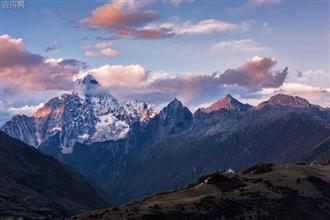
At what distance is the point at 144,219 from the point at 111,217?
1049 cm

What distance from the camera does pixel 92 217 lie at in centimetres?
19725

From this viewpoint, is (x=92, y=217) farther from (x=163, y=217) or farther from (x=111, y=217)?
(x=163, y=217)

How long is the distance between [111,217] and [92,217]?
21.6ft

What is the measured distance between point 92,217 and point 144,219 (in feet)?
55.4

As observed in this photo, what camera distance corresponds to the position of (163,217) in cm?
19950

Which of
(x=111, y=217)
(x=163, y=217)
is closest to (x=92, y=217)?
(x=111, y=217)

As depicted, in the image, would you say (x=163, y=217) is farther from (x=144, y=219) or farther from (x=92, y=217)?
(x=92, y=217)

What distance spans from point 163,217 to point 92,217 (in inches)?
899

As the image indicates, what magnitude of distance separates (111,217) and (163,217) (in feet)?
55.8

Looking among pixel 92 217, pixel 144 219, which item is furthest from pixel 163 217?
pixel 92 217
